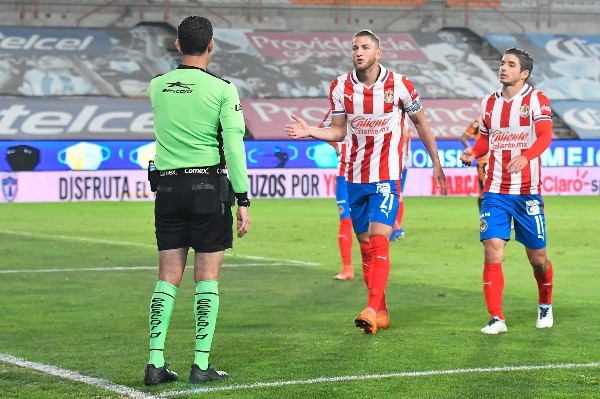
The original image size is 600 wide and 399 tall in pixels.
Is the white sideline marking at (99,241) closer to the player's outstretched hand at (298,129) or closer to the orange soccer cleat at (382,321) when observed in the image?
the orange soccer cleat at (382,321)

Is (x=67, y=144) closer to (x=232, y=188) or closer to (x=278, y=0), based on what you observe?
(x=278, y=0)

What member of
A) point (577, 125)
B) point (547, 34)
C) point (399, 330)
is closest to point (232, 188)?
point (399, 330)

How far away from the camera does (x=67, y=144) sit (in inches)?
1234

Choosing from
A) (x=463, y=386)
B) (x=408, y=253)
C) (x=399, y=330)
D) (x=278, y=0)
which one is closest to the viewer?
(x=463, y=386)

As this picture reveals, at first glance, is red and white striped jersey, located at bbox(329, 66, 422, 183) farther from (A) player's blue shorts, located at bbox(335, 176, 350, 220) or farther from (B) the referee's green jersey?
(A) player's blue shorts, located at bbox(335, 176, 350, 220)

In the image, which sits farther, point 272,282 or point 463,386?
point 272,282

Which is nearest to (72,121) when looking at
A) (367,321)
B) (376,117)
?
(376,117)

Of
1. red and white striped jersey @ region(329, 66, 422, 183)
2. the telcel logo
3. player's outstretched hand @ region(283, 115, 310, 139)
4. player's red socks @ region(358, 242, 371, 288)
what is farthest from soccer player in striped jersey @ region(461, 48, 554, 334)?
the telcel logo

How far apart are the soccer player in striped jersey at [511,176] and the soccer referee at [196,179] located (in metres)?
2.91

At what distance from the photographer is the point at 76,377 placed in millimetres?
7949

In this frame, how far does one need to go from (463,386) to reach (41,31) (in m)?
34.7

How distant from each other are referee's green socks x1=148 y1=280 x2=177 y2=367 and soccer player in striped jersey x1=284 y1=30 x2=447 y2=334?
2.70 metres

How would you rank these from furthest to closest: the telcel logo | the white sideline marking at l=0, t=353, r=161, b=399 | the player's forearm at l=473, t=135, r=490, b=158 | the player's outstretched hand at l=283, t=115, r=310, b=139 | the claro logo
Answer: the telcel logo → the claro logo → the player's forearm at l=473, t=135, r=490, b=158 → the player's outstretched hand at l=283, t=115, r=310, b=139 → the white sideline marking at l=0, t=353, r=161, b=399

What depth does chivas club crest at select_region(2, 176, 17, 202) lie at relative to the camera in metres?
30.6
